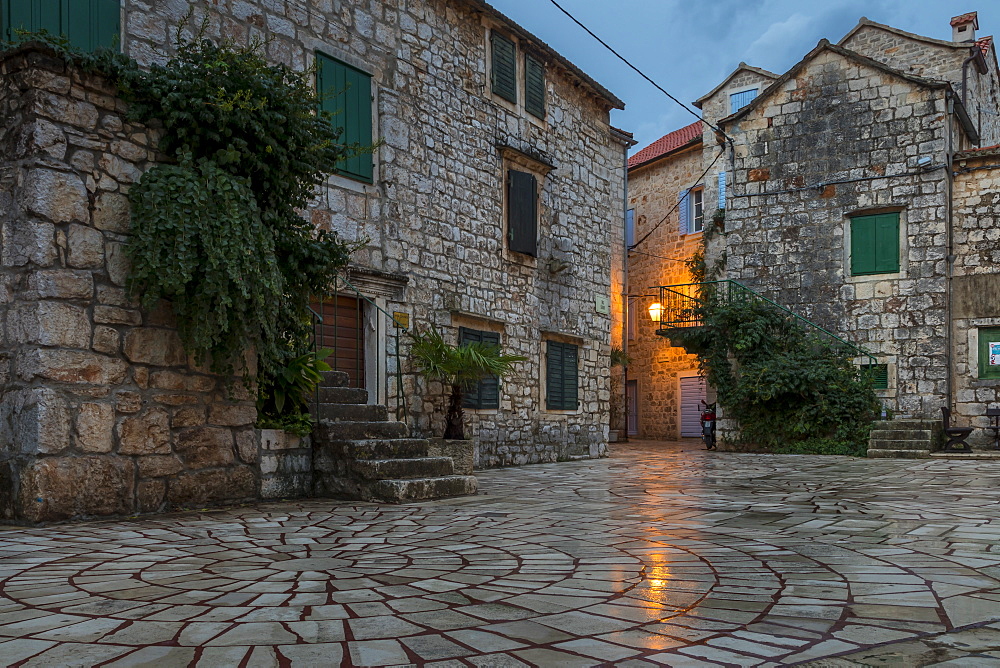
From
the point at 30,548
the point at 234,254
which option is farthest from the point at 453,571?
the point at 234,254

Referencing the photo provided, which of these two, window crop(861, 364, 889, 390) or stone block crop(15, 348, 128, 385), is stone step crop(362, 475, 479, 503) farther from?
window crop(861, 364, 889, 390)

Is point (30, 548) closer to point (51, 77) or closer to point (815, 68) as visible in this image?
point (51, 77)

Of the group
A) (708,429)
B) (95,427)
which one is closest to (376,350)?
(95,427)

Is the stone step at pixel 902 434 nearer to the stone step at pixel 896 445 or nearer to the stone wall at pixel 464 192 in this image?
the stone step at pixel 896 445

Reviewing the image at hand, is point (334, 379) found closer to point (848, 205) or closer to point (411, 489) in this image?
point (411, 489)

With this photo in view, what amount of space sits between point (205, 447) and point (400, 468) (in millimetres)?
1489

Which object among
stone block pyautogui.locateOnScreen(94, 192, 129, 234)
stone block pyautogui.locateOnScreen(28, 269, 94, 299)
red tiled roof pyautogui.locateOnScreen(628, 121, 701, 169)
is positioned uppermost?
red tiled roof pyautogui.locateOnScreen(628, 121, 701, 169)

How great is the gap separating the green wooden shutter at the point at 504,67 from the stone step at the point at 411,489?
6.45m

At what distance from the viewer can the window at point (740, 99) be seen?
20.0 m

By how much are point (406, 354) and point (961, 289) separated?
10024 mm

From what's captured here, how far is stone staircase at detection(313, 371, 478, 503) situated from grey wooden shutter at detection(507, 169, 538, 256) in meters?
4.83

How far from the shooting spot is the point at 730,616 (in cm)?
274

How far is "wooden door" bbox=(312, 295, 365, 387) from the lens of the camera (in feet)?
28.8

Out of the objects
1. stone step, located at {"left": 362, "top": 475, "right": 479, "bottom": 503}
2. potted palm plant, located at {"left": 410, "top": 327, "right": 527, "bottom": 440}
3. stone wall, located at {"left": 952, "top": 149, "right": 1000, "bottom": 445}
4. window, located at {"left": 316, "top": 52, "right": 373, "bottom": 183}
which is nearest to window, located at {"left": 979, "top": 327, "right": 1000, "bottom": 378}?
stone wall, located at {"left": 952, "top": 149, "right": 1000, "bottom": 445}
